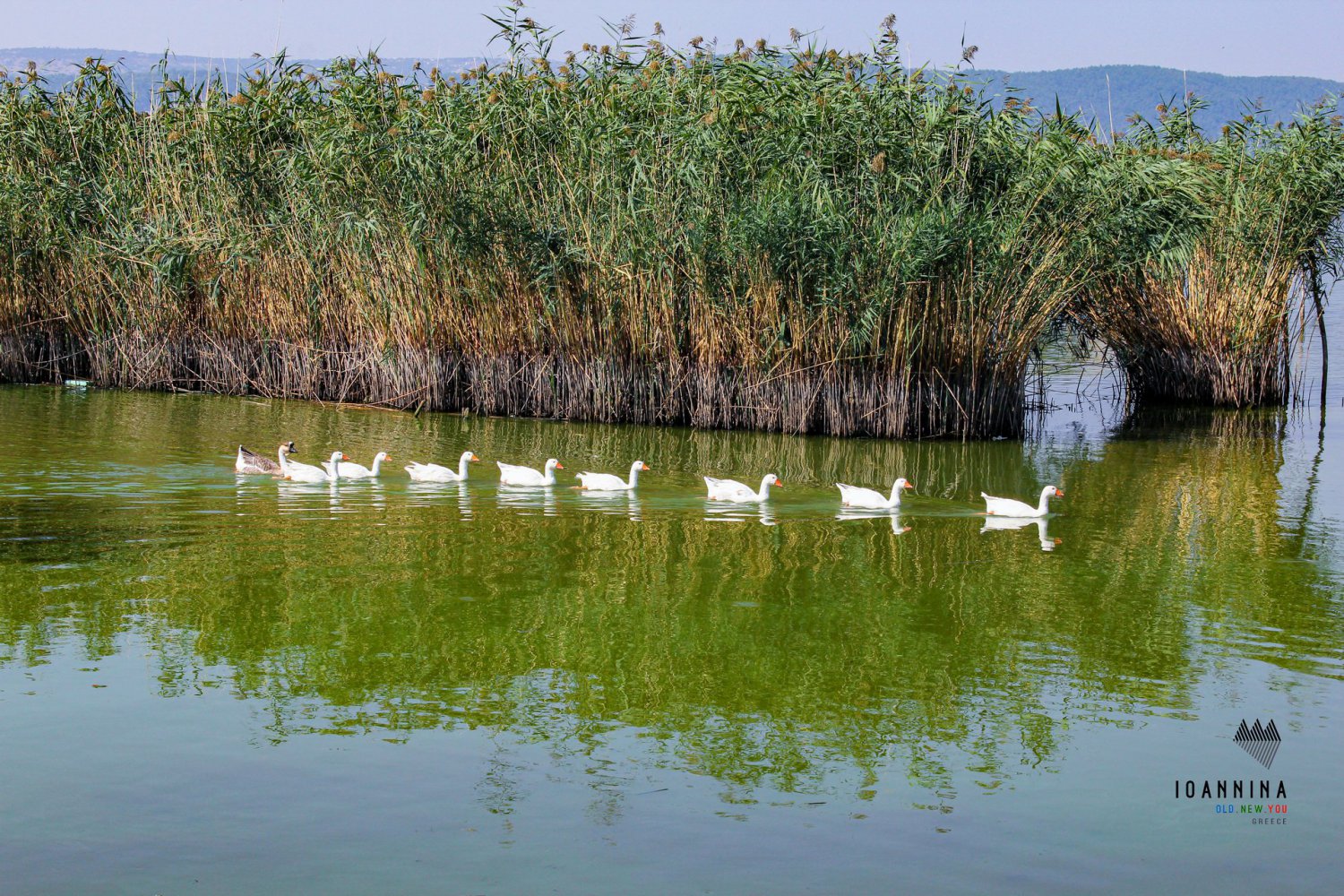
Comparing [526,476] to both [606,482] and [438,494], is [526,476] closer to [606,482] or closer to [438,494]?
[606,482]

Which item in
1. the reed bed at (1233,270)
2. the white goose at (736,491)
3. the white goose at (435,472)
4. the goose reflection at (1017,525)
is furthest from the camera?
the reed bed at (1233,270)

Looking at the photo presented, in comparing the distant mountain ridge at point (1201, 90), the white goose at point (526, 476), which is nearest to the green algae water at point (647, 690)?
the white goose at point (526, 476)

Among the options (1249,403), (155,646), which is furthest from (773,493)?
(1249,403)

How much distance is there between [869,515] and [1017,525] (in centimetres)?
116

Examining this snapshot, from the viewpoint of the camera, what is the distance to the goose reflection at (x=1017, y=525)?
422 inches

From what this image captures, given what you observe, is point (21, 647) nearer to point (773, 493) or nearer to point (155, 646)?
point (155, 646)

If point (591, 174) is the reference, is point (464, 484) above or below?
below

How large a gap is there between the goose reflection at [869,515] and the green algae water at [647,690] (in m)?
0.05

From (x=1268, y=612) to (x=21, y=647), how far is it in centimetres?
690

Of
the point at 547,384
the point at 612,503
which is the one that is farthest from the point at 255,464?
the point at 547,384

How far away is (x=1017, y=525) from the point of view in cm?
1112

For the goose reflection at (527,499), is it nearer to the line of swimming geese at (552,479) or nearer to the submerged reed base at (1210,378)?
the line of swimming geese at (552,479)

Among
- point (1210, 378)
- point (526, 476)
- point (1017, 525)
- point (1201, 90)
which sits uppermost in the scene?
point (1201, 90)

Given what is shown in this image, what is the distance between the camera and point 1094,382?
77.3ft
